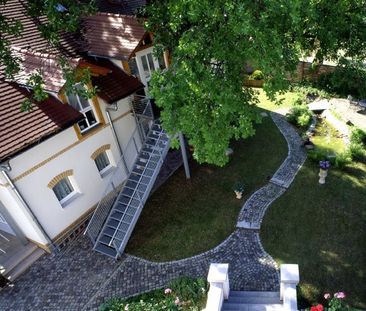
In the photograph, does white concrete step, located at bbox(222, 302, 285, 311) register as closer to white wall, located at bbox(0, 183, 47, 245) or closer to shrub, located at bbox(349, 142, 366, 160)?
white wall, located at bbox(0, 183, 47, 245)

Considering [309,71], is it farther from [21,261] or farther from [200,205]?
[21,261]

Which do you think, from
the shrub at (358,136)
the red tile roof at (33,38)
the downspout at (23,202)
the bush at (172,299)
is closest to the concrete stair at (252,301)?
the bush at (172,299)

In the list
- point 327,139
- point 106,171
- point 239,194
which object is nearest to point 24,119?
point 106,171

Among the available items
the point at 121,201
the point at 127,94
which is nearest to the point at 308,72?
the point at 127,94

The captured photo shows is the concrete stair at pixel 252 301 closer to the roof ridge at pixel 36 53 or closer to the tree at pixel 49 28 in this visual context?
the tree at pixel 49 28

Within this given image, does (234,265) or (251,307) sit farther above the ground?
(251,307)

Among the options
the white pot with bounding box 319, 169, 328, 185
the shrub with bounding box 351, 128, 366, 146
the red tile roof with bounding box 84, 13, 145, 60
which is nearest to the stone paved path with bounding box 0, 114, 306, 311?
the white pot with bounding box 319, 169, 328, 185

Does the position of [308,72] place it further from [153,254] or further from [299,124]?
[153,254]
